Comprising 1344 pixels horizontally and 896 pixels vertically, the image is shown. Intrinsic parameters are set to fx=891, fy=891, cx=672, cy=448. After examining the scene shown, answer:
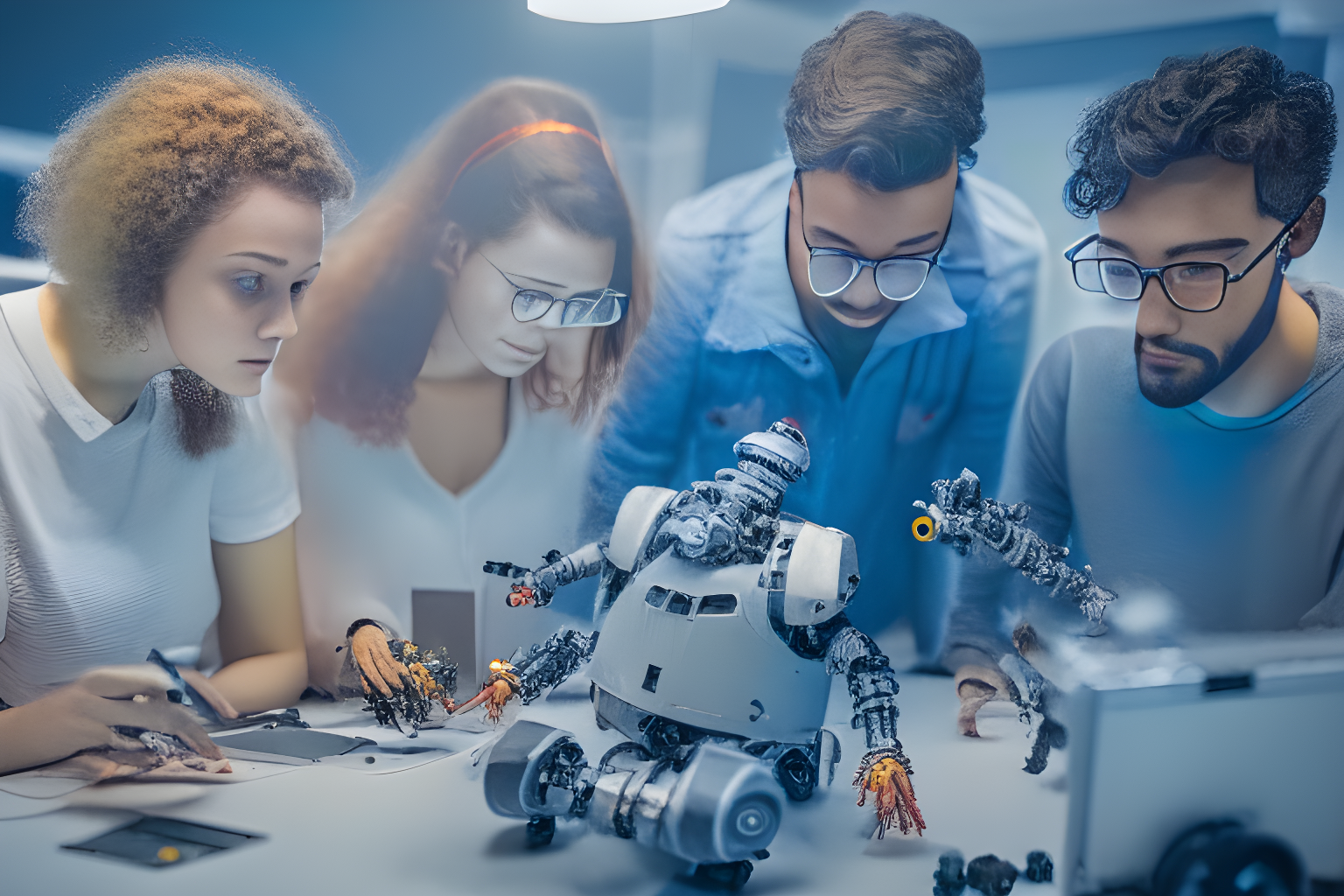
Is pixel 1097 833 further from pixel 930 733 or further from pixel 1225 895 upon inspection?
pixel 930 733

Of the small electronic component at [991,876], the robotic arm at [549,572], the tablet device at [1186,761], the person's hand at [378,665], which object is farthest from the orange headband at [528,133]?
the small electronic component at [991,876]

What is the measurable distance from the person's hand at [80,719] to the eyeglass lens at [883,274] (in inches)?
74.6

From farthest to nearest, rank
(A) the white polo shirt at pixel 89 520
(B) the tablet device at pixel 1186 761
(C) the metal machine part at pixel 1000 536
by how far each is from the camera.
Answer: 1. (A) the white polo shirt at pixel 89 520
2. (C) the metal machine part at pixel 1000 536
3. (B) the tablet device at pixel 1186 761

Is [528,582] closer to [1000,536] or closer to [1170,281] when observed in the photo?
[1000,536]

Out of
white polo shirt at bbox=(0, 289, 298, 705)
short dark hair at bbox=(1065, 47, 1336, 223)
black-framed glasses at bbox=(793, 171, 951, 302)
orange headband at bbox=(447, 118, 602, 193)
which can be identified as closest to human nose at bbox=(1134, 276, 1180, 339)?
short dark hair at bbox=(1065, 47, 1336, 223)

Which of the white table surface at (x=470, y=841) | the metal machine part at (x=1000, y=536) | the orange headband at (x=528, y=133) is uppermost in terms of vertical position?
the orange headband at (x=528, y=133)

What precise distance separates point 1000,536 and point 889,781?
0.63 metres

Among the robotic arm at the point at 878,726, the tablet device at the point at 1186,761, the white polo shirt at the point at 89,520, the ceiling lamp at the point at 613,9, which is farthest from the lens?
the ceiling lamp at the point at 613,9

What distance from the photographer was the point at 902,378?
2.34m

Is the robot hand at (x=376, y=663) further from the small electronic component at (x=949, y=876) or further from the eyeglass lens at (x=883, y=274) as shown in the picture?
the eyeglass lens at (x=883, y=274)

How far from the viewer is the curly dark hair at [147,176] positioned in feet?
6.80

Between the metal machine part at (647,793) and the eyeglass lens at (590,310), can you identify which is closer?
the metal machine part at (647,793)

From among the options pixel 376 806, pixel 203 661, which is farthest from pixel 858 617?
pixel 203 661

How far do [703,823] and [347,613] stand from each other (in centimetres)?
135
